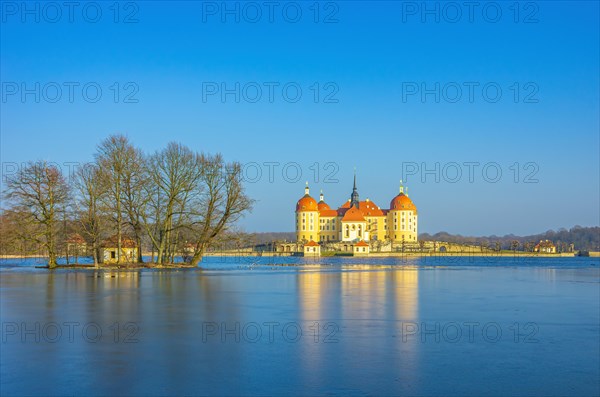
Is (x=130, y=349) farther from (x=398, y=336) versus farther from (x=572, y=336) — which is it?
(x=572, y=336)

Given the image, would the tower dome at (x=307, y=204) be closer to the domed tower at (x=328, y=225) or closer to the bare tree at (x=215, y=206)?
the domed tower at (x=328, y=225)

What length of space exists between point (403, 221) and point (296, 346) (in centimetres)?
13539

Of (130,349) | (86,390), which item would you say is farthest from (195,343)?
(86,390)

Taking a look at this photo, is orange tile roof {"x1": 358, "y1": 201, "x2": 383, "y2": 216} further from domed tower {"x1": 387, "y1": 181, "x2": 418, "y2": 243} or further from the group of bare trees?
the group of bare trees

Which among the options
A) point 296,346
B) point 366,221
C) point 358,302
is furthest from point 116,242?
point 366,221

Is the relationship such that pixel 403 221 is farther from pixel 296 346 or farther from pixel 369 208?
pixel 296 346

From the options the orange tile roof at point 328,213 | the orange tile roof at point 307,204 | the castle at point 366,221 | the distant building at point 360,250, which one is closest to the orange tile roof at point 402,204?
the castle at point 366,221

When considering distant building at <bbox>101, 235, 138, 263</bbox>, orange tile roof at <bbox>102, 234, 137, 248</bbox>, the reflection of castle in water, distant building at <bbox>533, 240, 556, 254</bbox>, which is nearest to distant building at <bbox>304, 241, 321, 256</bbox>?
distant building at <bbox>533, 240, 556, 254</bbox>

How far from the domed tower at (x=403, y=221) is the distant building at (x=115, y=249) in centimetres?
10319

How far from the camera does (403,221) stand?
5625 inches

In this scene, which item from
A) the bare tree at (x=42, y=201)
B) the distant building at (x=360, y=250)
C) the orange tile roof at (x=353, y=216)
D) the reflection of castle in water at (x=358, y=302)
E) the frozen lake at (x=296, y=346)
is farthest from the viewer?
the orange tile roof at (x=353, y=216)

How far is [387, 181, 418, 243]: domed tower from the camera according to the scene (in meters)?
142

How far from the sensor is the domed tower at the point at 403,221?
142488 mm

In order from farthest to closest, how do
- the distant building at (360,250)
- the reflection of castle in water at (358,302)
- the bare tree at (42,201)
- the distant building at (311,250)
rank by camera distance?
the distant building at (360,250)
the distant building at (311,250)
the bare tree at (42,201)
the reflection of castle in water at (358,302)
